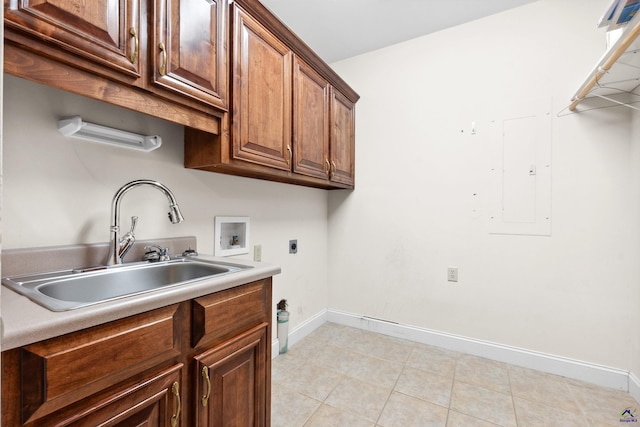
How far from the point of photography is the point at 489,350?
7.14 feet

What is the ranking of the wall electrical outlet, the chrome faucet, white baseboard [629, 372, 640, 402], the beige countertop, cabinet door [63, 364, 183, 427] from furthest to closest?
the wall electrical outlet, white baseboard [629, 372, 640, 402], the chrome faucet, cabinet door [63, 364, 183, 427], the beige countertop

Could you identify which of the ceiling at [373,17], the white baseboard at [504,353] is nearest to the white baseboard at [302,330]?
the white baseboard at [504,353]

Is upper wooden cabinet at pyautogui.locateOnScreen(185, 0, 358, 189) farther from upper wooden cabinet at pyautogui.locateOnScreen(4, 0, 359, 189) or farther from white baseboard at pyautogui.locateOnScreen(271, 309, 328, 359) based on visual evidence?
white baseboard at pyautogui.locateOnScreen(271, 309, 328, 359)

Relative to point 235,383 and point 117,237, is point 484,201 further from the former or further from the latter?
point 117,237

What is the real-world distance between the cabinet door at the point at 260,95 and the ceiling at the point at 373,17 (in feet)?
1.95

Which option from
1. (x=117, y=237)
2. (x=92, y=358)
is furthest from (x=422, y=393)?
(x=117, y=237)

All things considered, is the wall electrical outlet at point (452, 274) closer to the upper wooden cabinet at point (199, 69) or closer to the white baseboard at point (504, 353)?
the white baseboard at point (504, 353)

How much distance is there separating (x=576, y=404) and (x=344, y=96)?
8.33 ft

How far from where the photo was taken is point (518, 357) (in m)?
2.08

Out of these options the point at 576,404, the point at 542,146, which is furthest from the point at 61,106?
the point at 576,404

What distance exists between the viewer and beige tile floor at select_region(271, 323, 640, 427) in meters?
1.55

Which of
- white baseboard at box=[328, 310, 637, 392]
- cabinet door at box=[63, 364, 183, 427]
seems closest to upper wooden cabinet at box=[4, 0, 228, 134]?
cabinet door at box=[63, 364, 183, 427]

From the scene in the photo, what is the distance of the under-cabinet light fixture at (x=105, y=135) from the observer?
3.54ft

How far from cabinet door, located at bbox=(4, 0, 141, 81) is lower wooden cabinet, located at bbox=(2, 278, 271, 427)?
31.0 inches
